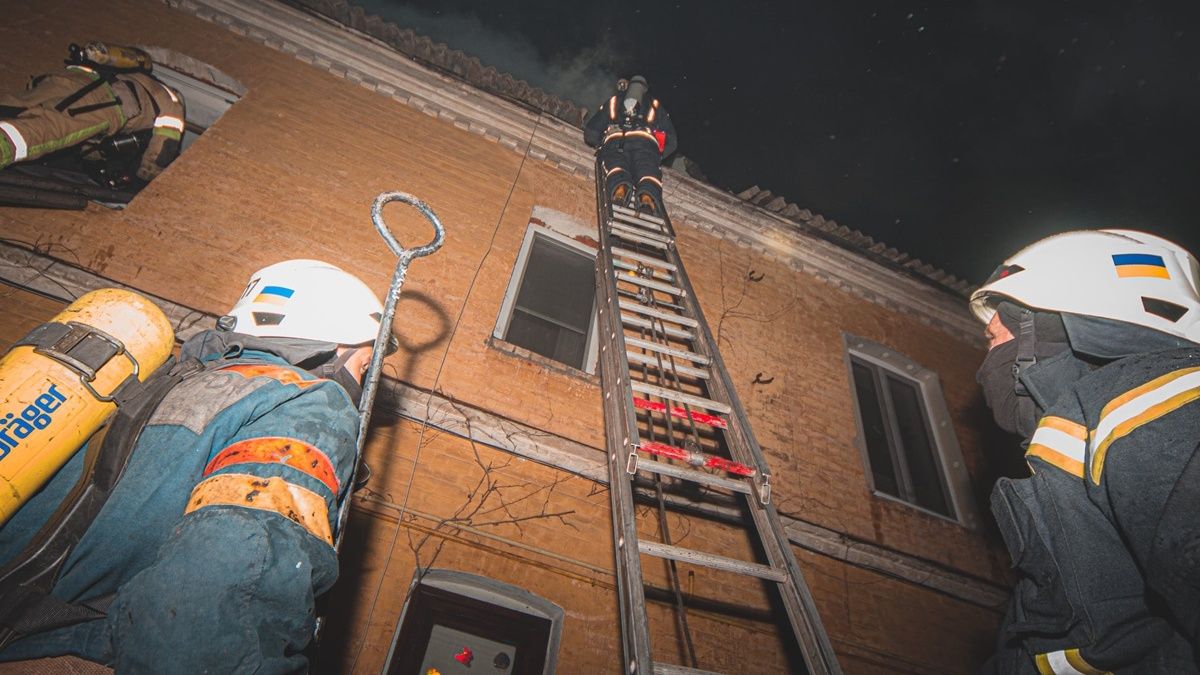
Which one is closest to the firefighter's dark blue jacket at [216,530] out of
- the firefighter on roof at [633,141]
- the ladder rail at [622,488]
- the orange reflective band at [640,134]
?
the ladder rail at [622,488]

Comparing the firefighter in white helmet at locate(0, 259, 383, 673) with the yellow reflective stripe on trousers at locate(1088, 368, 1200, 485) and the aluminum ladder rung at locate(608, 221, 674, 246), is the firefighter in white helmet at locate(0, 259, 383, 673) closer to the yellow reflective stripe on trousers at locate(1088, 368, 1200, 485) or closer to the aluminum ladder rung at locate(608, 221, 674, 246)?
the yellow reflective stripe on trousers at locate(1088, 368, 1200, 485)

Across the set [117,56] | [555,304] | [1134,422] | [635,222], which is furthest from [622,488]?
[117,56]

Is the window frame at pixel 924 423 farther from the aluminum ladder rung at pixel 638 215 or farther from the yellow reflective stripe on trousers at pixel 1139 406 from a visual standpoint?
the yellow reflective stripe on trousers at pixel 1139 406

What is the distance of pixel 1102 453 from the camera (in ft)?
5.04

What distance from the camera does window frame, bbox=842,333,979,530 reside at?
18.0ft

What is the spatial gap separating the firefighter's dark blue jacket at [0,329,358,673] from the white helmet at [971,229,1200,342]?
2805 mm

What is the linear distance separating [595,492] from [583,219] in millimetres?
3250

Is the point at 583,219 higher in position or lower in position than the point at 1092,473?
higher

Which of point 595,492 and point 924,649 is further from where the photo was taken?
point 924,649

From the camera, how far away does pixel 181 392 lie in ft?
4.63

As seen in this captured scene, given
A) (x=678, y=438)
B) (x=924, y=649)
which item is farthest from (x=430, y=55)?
(x=924, y=649)

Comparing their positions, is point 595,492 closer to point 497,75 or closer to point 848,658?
point 848,658

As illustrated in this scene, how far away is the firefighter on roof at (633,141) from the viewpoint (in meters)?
5.21

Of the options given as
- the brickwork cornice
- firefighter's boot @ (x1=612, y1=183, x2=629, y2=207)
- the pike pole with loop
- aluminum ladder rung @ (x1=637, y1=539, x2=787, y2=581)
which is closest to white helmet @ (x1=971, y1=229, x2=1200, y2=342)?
aluminum ladder rung @ (x1=637, y1=539, x2=787, y2=581)
